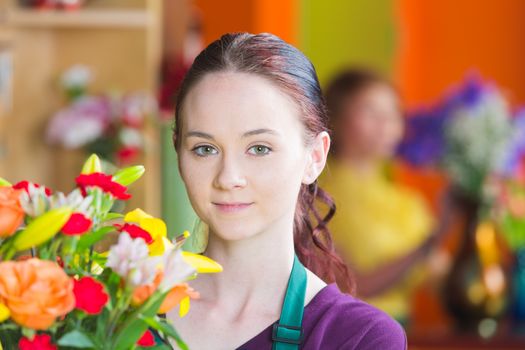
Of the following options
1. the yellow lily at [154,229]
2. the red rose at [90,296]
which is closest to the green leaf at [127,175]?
the yellow lily at [154,229]

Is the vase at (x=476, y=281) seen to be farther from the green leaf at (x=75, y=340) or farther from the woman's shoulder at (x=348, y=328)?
the green leaf at (x=75, y=340)

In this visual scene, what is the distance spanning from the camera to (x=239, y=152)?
1183 mm

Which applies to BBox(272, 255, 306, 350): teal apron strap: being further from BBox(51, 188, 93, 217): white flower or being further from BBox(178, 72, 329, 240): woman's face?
BBox(51, 188, 93, 217): white flower

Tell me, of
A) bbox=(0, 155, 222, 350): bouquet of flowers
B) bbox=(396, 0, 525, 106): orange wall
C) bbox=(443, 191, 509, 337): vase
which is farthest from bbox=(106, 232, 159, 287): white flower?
bbox=(396, 0, 525, 106): orange wall

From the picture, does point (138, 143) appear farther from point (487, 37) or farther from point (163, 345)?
point (487, 37)

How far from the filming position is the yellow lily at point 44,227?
0.99 m

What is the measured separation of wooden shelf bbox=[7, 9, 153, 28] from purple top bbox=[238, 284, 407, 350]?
213cm

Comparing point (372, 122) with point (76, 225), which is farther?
point (372, 122)

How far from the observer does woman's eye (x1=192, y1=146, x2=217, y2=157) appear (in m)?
1.20

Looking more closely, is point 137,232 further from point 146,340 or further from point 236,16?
point 236,16

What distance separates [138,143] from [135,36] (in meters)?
0.29

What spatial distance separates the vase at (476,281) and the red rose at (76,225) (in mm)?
3004

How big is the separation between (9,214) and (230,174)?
25 centimetres

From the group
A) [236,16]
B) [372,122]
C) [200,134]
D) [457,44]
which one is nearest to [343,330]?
[200,134]
